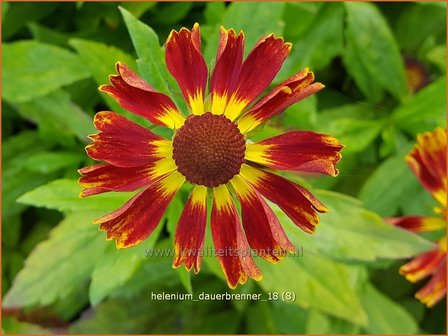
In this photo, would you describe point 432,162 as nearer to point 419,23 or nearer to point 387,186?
point 387,186

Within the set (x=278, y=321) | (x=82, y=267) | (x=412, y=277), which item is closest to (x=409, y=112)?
(x=412, y=277)

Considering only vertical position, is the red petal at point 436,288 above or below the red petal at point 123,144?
below

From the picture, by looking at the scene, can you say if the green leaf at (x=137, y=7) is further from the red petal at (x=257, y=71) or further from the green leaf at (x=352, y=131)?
the red petal at (x=257, y=71)

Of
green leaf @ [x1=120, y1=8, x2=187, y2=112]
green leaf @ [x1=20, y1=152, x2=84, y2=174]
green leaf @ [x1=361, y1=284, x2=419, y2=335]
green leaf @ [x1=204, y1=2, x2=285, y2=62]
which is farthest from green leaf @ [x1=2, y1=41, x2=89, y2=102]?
green leaf @ [x1=361, y1=284, x2=419, y2=335]

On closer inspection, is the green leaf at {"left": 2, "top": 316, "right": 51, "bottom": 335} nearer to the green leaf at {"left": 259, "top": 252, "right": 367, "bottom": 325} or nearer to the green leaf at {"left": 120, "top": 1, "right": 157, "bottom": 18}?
the green leaf at {"left": 259, "top": 252, "right": 367, "bottom": 325}

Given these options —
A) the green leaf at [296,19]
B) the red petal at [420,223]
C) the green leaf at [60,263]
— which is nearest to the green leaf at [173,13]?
the green leaf at [296,19]

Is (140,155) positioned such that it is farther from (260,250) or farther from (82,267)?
(82,267)

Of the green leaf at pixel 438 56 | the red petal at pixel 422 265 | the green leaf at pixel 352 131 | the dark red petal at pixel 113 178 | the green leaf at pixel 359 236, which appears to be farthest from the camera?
the green leaf at pixel 438 56

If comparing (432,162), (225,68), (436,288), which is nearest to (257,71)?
(225,68)
